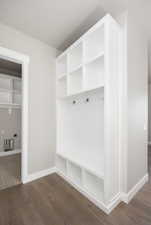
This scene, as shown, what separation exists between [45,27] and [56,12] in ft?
1.22

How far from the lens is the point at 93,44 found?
73.5 inches

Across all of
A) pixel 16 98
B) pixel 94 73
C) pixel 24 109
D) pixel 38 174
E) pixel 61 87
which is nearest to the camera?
pixel 94 73

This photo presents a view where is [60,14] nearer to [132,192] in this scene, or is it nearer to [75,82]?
[75,82]

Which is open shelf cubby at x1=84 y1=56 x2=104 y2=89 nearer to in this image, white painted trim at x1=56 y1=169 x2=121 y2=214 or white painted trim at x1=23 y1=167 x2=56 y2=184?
white painted trim at x1=56 y1=169 x2=121 y2=214

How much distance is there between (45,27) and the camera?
199 cm

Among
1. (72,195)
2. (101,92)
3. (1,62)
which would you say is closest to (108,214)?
(72,195)

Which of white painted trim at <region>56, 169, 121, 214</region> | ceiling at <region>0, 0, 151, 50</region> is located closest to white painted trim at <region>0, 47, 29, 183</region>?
ceiling at <region>0, 0, 151, 50</region>

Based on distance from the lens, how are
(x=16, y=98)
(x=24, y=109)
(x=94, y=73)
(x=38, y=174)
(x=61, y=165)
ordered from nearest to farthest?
(x=94, y=73) → (x=24, y=109) → (x=38, y=174) → (x=61, y=165) → (x=16, y=98)

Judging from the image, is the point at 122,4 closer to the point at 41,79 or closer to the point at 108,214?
the point at 41,79

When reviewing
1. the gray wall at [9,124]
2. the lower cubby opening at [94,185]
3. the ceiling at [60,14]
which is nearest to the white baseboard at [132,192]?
the lower cubby opening at [94,185]

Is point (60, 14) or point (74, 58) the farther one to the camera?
point (74, 58)

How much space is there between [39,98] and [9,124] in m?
2.18

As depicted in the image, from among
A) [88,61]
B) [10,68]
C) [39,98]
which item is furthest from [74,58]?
[10,68]

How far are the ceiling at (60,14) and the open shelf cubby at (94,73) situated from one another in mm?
685
